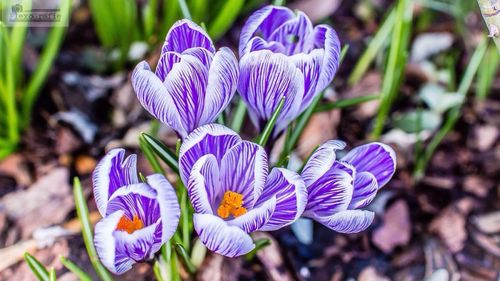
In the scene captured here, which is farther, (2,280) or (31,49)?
(31,49)

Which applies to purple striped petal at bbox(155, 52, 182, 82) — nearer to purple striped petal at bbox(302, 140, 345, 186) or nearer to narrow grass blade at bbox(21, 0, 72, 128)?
purple striped petal at bbox(302, 140, 345, 186)

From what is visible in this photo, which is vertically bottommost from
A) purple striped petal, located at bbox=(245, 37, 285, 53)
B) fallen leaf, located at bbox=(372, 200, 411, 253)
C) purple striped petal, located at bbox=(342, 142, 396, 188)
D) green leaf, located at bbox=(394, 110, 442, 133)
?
fallen leaf, located at bbox=(372, 200, 411, 253)

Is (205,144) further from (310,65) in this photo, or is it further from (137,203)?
(310,65)

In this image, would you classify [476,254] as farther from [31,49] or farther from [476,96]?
[31,49]

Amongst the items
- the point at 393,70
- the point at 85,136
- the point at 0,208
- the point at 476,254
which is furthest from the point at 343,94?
the point at 0,208

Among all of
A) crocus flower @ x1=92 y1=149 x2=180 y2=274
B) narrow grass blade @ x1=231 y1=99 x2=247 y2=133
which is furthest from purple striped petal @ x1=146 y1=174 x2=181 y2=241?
narrow grass blade @ x1=231 y1=99 x2=247 y2=133

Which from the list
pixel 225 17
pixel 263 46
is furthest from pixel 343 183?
pixel 225 17
